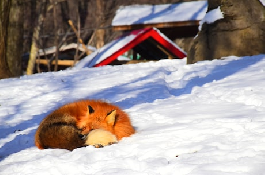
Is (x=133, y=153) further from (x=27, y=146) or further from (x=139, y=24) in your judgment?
(x=139, y=24)

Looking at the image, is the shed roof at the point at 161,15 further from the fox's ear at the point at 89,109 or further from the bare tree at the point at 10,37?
the fox's ear at the point at 89,109

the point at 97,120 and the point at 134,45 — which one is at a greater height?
the point at 97,120

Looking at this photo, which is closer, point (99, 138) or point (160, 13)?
point (99, 138)

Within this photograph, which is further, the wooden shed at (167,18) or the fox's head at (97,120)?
the wooden shed at (167,18)

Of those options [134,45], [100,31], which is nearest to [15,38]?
[134,45]

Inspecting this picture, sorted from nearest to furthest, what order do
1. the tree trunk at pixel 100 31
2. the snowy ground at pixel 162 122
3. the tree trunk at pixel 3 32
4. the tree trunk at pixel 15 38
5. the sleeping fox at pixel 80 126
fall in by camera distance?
the snowy ground at pixel 162 122, the sleeping fox at pixel 80 126, the tree trunk at pixel 3 32, the tree trunk at pixel 15 38, the tree trunk at pixel 100 31

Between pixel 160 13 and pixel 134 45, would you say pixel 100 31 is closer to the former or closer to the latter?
pixel 160 13

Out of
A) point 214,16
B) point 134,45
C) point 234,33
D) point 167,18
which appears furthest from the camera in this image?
point 167,18

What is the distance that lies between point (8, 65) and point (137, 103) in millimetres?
7071

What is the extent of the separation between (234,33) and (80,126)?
850 cm

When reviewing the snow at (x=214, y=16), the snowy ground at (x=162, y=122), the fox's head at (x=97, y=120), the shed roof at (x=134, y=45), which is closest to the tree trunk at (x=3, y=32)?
the snowy ground at (x=162, y=122)

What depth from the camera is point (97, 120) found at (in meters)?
4.70

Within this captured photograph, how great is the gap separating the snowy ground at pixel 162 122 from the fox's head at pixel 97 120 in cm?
29

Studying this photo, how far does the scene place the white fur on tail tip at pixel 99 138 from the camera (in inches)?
178
